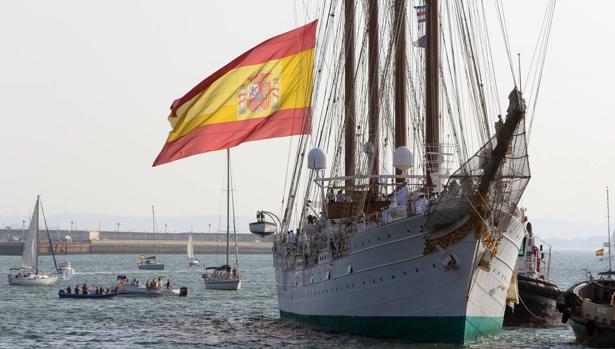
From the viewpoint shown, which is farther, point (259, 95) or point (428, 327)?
point (259, 95)

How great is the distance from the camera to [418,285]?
49438 millimetres

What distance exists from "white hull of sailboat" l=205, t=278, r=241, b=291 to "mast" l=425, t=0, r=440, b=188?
2615 inches

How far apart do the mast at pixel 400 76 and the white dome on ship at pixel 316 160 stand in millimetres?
4534

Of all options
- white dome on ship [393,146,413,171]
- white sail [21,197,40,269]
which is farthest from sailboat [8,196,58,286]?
white dome on ship [393,146,413,171]

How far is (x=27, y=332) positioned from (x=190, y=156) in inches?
546

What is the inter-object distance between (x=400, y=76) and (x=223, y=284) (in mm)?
61322

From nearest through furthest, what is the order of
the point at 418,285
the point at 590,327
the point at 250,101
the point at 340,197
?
the point at 418,285
the point at 590,327
the point at 340,197
the point at 250,101

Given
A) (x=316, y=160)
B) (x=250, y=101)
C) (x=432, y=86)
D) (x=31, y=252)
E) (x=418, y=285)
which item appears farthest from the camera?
(x=31, y=252)

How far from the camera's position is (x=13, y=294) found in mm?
113188

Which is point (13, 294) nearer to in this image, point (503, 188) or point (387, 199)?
point (387, 199)

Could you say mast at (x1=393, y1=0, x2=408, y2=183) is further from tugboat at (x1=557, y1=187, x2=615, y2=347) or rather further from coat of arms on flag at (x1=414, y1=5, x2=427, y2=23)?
tugboat at (x1=557, y1=187, x2=615, y2=347)

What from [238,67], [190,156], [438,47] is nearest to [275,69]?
[238,67]

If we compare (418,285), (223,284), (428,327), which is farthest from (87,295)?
(418,285)

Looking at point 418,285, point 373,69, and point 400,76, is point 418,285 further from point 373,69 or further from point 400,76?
point 373,69
